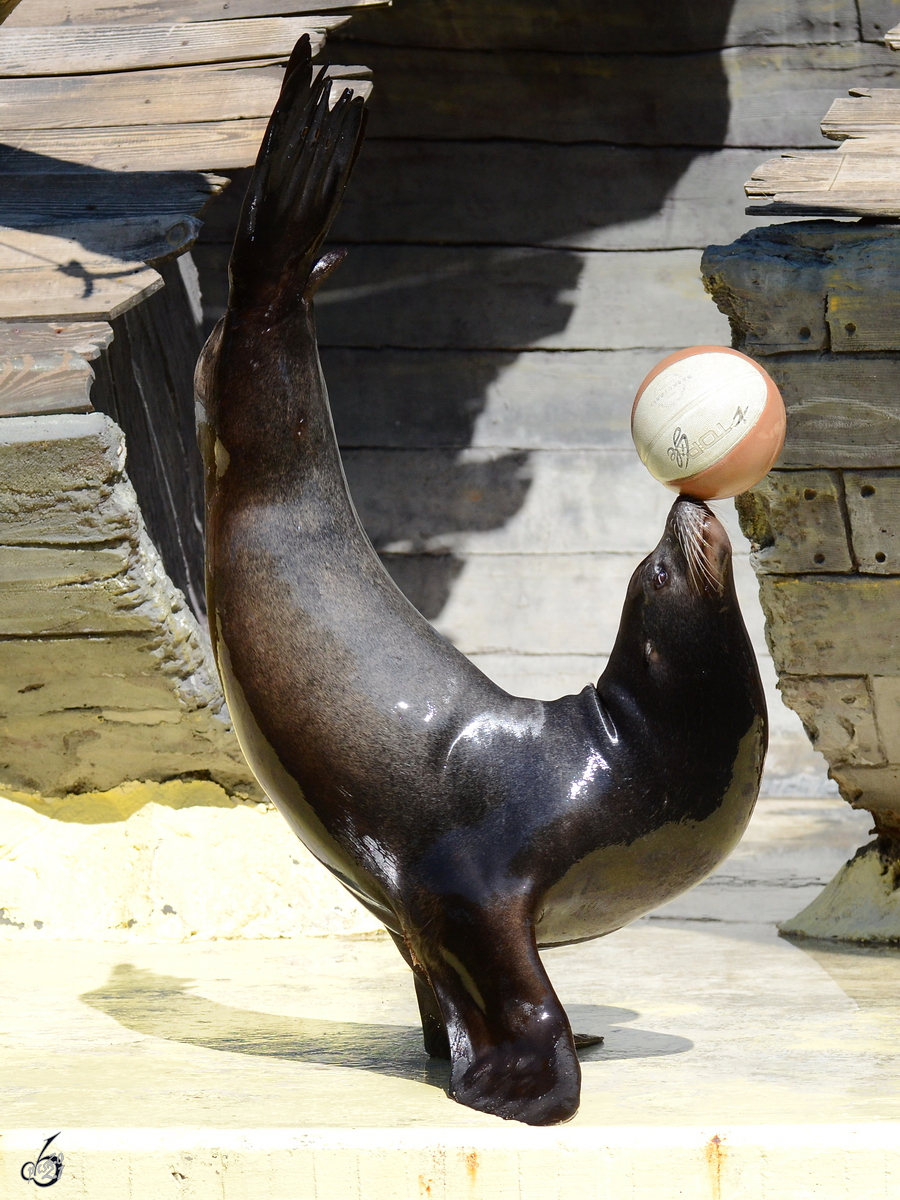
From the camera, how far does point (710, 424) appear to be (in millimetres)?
2273

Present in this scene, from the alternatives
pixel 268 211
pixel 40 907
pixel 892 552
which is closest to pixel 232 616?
pixel 268 211

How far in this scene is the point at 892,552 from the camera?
3.14 meters

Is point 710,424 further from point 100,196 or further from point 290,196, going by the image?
point 100,196

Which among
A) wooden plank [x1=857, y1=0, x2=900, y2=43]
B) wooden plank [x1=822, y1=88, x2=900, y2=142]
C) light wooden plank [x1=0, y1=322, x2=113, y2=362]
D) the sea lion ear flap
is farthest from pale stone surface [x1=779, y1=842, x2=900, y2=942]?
wooden plank [x1=857, y1=0, x2=900, y2=43]

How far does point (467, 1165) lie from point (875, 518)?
5.87 feet

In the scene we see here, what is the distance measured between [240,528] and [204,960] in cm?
158

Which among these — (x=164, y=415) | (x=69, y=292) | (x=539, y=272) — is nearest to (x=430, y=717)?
(x=69, y=292)

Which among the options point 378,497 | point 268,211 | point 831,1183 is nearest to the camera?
point 831,1183

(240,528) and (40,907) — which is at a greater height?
(240,528)

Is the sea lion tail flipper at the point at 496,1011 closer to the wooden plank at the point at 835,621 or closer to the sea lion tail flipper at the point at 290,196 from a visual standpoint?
the sea lion tail flipper at the point at 290,196

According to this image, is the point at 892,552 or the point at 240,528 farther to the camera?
the point at 892,552

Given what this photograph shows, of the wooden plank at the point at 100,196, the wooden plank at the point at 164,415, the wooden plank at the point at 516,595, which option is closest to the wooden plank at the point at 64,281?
the wooden plank at the point at 100,196

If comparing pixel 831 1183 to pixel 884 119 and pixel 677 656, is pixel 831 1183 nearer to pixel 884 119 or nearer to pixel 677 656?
pixel 677 656

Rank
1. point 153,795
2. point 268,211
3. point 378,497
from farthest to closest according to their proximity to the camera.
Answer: point 378,497, point 153,795, point 268,211
